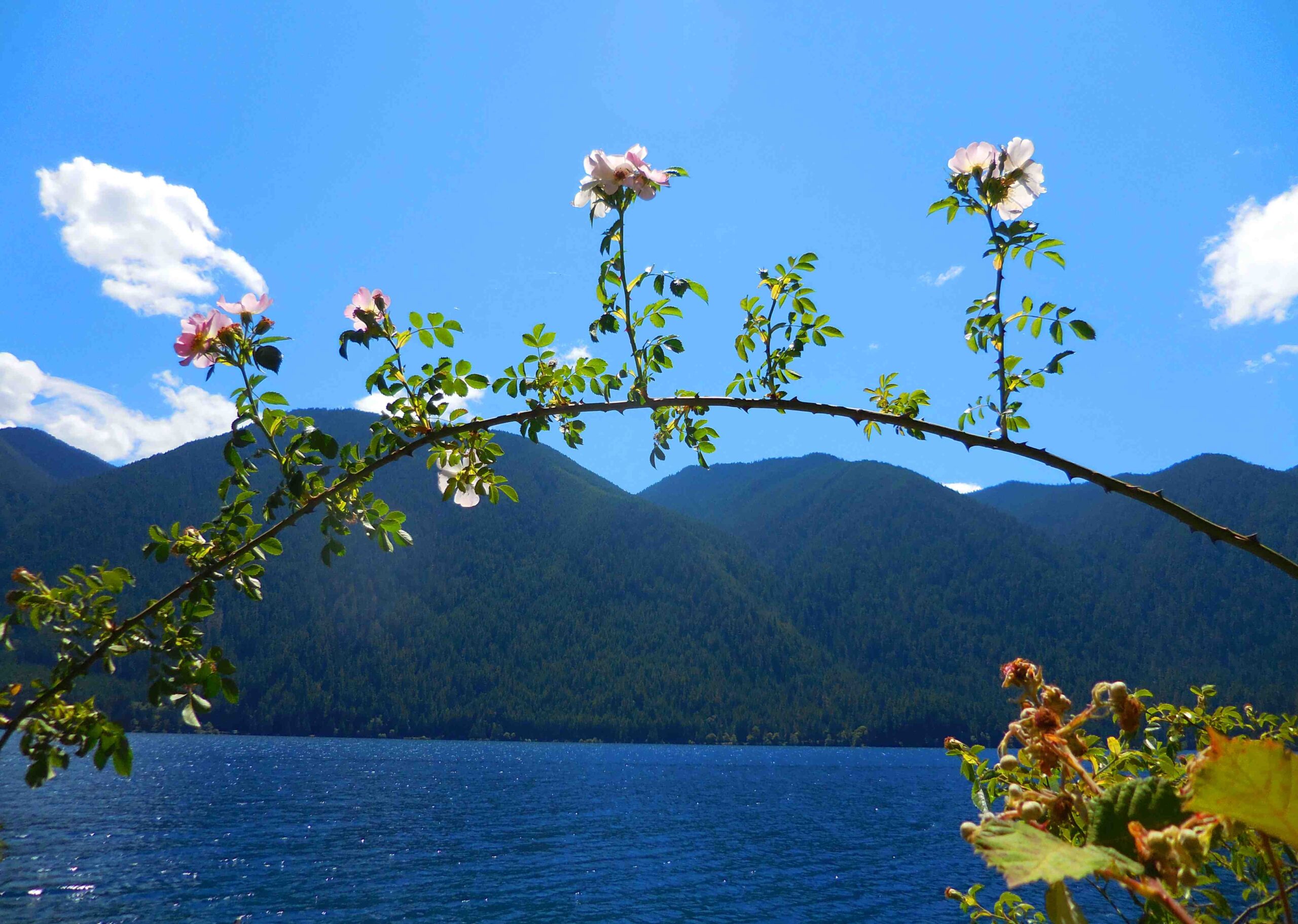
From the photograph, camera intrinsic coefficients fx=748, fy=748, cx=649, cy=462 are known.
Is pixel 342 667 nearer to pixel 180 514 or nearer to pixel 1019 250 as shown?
pixel 180 514

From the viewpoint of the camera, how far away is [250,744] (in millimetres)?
139625

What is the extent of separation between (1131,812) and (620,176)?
1.51m

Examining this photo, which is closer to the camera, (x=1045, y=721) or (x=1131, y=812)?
(x=1131, y=812)

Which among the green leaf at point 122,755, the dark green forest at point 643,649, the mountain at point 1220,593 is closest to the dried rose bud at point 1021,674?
the green leaf at point 122,755

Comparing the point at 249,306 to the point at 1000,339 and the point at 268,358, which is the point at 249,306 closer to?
the point at 268,358

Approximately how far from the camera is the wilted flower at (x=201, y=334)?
1695 millimetres

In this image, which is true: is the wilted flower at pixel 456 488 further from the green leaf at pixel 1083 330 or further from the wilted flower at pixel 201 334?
the green leaf at pixel 1083 330

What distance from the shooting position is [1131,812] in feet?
2.15

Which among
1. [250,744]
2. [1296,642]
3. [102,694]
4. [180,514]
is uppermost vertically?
[180,514]

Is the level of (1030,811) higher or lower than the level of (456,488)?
lower

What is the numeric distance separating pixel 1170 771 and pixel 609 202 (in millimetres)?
2039

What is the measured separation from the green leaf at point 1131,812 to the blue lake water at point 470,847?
34.3 meters

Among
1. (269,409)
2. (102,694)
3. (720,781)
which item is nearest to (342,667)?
(102,694)

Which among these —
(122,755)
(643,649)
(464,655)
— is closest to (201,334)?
(122,755)
